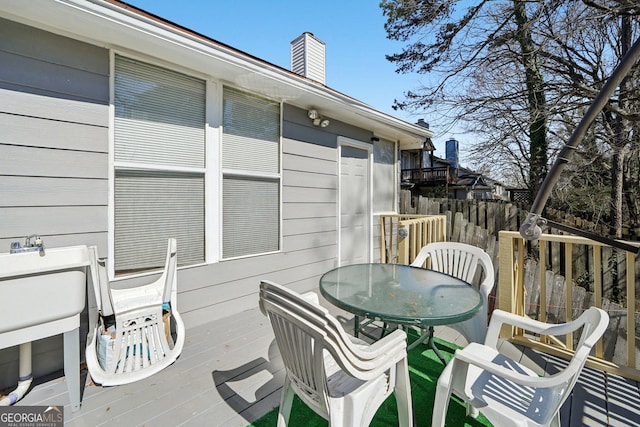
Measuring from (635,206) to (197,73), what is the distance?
8.83 metres

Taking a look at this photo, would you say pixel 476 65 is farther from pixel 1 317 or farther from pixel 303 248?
pixel 1 317

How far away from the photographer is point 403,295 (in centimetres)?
209

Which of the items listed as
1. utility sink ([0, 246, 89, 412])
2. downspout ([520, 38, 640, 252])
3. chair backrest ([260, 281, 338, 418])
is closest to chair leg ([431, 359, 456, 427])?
chair backrest ([260, 281, 338, 418])

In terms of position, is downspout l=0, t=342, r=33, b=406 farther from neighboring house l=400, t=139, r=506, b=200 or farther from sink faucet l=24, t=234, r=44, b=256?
neighboring house l=400, t=139, r=506, b=200

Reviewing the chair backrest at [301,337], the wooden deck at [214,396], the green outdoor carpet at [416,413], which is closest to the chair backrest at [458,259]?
the wooden deck at [214,396]

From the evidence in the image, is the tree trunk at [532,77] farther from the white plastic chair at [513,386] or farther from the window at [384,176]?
the white plastic chair at [513,386]

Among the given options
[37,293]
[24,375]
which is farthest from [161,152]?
[24,375]

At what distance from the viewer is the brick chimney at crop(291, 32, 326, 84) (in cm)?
490

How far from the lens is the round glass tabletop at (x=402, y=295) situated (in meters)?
1.73

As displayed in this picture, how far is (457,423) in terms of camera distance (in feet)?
5.72

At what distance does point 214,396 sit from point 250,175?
2.13m

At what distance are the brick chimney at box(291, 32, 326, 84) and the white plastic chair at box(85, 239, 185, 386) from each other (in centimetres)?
375

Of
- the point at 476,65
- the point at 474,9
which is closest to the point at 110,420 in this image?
the point at 476,65

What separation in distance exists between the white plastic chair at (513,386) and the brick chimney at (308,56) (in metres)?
4.65
